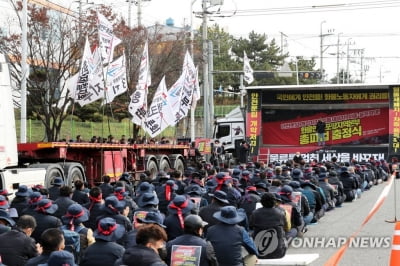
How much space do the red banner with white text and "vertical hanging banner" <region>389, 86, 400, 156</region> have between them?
1958 mm

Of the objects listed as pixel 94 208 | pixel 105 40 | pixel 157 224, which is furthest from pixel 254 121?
pixel 157 224

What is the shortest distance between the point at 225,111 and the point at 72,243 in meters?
63.8

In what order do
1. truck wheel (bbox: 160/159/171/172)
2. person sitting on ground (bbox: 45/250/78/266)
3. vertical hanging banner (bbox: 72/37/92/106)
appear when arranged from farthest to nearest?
truck wheel (bbox: 160/159/171/172) < vertical hanging banner (bbox: 72/37/92/106) < person sitting on ground (bbox: 45/250/78/266)

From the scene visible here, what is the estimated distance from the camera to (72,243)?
28.7 feet

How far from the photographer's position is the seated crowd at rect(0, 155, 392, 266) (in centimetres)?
744

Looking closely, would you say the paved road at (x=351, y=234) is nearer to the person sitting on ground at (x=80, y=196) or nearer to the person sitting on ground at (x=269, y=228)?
the person sitting on ground at (x=269, y=228)

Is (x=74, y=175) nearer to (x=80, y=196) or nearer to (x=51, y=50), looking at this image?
(x=80, y=196)

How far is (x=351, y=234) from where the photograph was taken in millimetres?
15078

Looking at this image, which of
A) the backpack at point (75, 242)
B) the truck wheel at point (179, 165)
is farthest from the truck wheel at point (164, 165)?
the backpack at point (75, 242)

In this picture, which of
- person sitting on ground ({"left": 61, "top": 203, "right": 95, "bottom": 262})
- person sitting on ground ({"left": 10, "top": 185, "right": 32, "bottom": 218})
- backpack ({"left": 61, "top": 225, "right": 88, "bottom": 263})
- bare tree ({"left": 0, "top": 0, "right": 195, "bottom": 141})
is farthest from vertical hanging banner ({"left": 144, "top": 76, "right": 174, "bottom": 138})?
backpack ({"left": 61, "top": 225, "right": 88, "bottom": 263})

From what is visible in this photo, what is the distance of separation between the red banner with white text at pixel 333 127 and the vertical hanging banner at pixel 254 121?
235cm

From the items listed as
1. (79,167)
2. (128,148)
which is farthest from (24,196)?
(128,148)

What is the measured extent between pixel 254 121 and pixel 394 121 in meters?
7.45

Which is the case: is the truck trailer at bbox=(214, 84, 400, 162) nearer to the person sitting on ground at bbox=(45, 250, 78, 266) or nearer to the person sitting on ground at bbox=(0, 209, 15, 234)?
the person sitting on ground at bbox=(0, 209, 15, 234)
